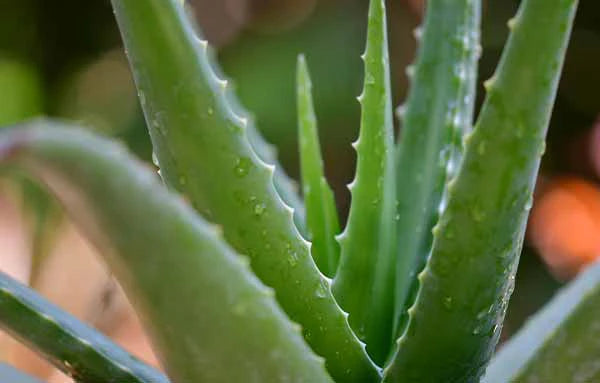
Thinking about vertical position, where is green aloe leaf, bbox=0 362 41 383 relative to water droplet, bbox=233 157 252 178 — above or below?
below

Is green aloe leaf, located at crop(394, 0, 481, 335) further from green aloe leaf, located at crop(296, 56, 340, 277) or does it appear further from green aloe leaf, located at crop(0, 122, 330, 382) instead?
green aloe leaf, located at crop(0, 122, 330, 382)

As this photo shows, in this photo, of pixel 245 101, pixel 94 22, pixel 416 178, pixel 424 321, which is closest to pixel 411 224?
pixel 416 178

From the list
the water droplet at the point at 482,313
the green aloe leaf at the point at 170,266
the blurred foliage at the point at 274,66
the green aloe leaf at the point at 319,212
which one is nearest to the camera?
the green aloe leaf at the point at 170,266

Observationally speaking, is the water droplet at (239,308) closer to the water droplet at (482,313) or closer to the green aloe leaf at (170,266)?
the green aloe leaf at (170,266)

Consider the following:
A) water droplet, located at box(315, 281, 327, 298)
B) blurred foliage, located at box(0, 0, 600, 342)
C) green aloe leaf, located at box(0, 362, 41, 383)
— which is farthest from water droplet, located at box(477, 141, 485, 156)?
blurred foliage, located at box(0, 0, 600, 342)

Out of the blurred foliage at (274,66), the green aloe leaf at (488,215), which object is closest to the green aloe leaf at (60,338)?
the green aloe leaf at (488,215)

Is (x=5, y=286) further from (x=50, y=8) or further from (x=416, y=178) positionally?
(x=50, y=8)

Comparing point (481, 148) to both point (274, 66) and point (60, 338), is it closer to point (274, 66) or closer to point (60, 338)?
point (60, 338)

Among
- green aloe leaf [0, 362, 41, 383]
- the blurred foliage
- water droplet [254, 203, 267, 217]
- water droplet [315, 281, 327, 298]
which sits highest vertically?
water droplet [254, 203, 267, 217]
